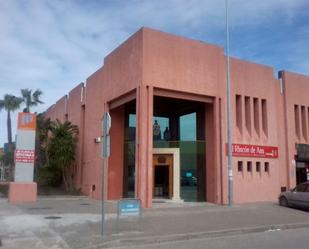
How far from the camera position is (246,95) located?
80.6 feet

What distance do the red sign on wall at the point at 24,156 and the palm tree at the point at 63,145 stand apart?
24.2ft

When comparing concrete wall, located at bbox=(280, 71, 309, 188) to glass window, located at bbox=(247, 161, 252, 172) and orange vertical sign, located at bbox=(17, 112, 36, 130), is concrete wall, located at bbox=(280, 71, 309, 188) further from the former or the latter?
orange vertical sign, located at bbox=(17, 112, 36, 130)

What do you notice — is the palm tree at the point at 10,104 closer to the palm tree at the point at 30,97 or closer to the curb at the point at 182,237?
the palm tree at the point at 30,97

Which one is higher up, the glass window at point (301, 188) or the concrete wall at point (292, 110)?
the concrete wall at point (292, 110)

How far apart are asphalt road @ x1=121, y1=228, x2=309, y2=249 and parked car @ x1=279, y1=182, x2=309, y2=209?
281 inches

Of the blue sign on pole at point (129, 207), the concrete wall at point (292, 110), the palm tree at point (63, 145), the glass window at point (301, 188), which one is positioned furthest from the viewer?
the palm tree at point (63, 145)

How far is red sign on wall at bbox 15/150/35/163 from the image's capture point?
22.6 meters

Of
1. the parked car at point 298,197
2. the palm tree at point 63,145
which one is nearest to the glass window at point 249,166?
the parked car at point 298,197

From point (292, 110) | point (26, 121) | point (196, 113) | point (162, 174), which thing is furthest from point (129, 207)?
point (292, 110)

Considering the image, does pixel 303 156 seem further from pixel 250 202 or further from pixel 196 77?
pixel 196 77

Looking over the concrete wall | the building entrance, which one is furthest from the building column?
the concrete wall

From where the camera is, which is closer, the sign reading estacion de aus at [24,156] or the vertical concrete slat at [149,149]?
the vertical concrete slat at [149,149]

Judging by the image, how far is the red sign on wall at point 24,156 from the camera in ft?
74.2

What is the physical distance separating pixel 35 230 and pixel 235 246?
20.5 ft
